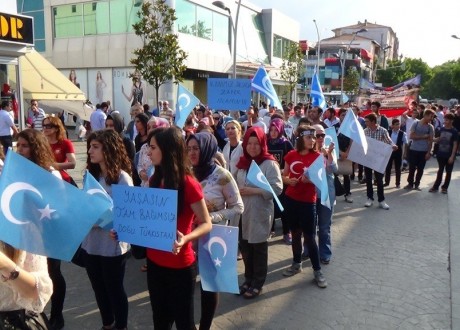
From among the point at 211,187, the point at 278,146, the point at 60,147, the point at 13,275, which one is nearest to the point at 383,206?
the point at 278,146

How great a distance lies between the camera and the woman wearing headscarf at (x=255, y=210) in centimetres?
446

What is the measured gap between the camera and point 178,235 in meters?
2.74

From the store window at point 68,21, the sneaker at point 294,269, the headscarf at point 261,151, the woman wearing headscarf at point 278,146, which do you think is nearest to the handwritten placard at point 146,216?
the headscarf at point 261,151

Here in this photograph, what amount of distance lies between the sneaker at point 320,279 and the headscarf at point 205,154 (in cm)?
209

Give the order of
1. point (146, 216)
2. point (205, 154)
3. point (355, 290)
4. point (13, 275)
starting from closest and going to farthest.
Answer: point (13, 275)
point (146, 216)
point (205, 154)
point (355, 290)

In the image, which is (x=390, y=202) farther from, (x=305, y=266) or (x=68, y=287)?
(x=68, y=287)

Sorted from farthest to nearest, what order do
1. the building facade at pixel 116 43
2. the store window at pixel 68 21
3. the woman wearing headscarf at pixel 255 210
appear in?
1. the store window at pixel 68 21
2. the building facade at pixel 116 43
3. the woman wearing headscarf at pixel 255 210

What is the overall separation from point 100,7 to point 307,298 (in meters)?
25.9

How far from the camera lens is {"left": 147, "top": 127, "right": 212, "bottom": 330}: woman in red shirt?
9.09ft

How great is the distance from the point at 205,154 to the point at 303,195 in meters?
1.77

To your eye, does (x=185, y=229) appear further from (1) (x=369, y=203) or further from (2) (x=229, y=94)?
(1) (x=369, y=203)

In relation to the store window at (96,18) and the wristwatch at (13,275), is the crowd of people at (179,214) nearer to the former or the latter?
the wristwatch at (13,275)

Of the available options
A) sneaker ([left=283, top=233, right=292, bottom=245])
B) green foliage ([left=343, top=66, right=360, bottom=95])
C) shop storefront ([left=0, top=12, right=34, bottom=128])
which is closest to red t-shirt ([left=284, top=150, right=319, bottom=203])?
sneaker ([left=283, top=233, right=292, bottom=245])

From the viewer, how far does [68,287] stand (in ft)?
15.9
